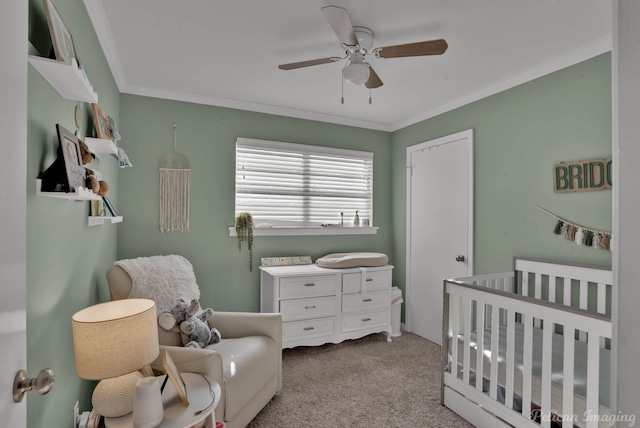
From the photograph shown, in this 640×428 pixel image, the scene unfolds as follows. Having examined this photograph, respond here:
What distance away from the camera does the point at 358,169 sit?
4.10 metres

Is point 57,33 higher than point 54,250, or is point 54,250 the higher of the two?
point 57,33

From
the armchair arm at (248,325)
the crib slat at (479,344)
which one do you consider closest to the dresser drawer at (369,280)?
the armchair arm at (248,325)

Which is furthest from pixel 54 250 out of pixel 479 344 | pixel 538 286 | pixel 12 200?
pixel 538 286

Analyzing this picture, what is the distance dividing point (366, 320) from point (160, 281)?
2056 mm

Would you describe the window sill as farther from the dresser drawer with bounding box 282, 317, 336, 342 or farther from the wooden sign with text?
the wooden sign with text

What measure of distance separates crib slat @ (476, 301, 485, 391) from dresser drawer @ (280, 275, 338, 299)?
1493 mm

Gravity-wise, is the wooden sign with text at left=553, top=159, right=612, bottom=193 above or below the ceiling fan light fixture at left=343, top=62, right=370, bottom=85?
below

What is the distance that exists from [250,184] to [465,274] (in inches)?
91.1

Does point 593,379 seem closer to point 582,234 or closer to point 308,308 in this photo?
point 582,234

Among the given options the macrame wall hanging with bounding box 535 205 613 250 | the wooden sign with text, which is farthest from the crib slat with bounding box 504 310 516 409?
the wooden sign with text

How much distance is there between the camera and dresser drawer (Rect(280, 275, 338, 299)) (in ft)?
10.2

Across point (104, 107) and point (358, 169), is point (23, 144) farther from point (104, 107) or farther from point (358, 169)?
point (358, 169)

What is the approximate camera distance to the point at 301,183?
3.76 meters

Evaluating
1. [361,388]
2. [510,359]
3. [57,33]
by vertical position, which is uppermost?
[57,33]
